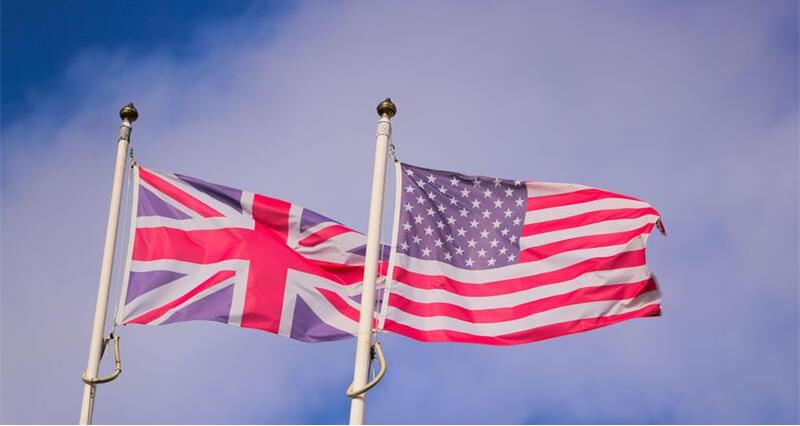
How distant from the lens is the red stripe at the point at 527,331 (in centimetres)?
1625

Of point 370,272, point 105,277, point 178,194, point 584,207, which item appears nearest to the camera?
point 370,272

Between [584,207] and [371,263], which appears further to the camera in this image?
[584,207]

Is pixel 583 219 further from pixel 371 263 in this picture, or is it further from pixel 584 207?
pixel 371 263

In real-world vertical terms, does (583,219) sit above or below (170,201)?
above

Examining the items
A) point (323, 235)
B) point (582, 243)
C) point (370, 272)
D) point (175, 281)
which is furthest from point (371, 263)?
point (582, 243)

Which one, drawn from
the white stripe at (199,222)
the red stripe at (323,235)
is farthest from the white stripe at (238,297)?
the red stripe at (323,235)

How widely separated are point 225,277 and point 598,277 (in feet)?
16.1

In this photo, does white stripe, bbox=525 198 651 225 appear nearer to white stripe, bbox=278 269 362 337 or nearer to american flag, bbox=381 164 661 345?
american flag, bbox=381 164 661 345

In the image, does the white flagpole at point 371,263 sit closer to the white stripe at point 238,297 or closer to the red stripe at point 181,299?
the white stripe at point 238,297

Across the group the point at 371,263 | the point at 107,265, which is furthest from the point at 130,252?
the point at 371,263

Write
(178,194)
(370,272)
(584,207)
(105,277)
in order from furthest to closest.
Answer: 1. (584,207)
2. (178,194)
3. (105,277)
4. (370,272)

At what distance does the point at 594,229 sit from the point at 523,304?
163 cm

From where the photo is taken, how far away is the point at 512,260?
1741cm

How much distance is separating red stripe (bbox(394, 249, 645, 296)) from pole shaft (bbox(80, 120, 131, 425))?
3.68 metres
